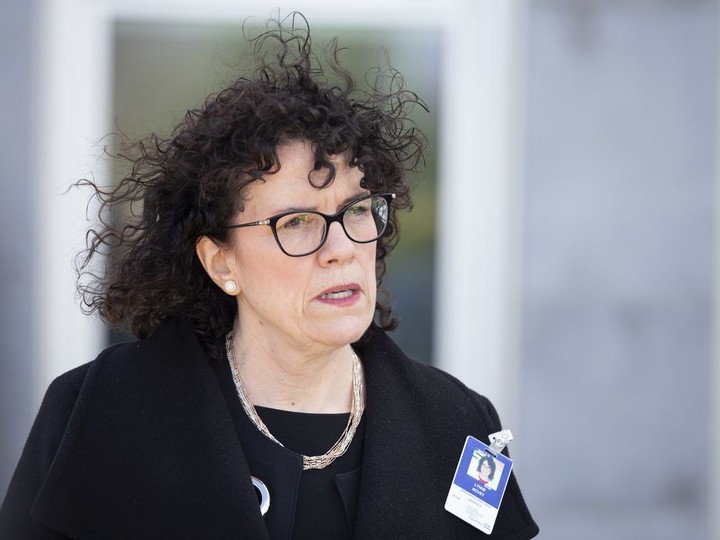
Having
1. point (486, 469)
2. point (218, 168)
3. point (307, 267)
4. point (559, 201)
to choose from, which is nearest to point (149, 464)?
point (307, 267)

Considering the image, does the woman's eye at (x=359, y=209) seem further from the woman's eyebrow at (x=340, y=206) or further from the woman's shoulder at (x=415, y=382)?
the woman's shoulder at (x=415, y=382)

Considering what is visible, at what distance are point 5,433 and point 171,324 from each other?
2581 mm

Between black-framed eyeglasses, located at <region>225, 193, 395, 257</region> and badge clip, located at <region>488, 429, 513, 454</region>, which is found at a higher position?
black-framed eyeglasses, located at <region>225, 193, 395, 257</region>

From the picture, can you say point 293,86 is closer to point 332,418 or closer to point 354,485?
point 332,418

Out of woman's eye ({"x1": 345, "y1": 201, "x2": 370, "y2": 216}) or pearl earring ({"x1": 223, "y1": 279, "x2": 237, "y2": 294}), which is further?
pearl earring ({"x1": 223, "y1": 279, "x2": 237, "y2": 294})

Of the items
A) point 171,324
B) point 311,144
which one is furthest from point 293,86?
point 171,324

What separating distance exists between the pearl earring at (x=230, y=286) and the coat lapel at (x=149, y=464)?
0.73 feet

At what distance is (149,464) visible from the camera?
240 cm

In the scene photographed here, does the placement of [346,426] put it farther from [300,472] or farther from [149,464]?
[149,464]

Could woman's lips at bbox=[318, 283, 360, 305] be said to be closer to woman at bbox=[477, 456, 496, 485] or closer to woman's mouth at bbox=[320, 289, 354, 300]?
woman's mouth at bbox=[320, 289, 354, 300]

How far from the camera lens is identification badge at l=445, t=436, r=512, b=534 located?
2.53 meters

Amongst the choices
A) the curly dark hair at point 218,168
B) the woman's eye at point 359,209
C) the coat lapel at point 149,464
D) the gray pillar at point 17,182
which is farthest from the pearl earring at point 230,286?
the gray pillar at point 17,182

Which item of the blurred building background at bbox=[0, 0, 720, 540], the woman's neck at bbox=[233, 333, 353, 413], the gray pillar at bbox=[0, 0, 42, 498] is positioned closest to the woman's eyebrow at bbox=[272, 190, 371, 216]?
the woman's neck at bbox=[233, 333, 353, 413]

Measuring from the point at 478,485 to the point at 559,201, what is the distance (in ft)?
8.80
